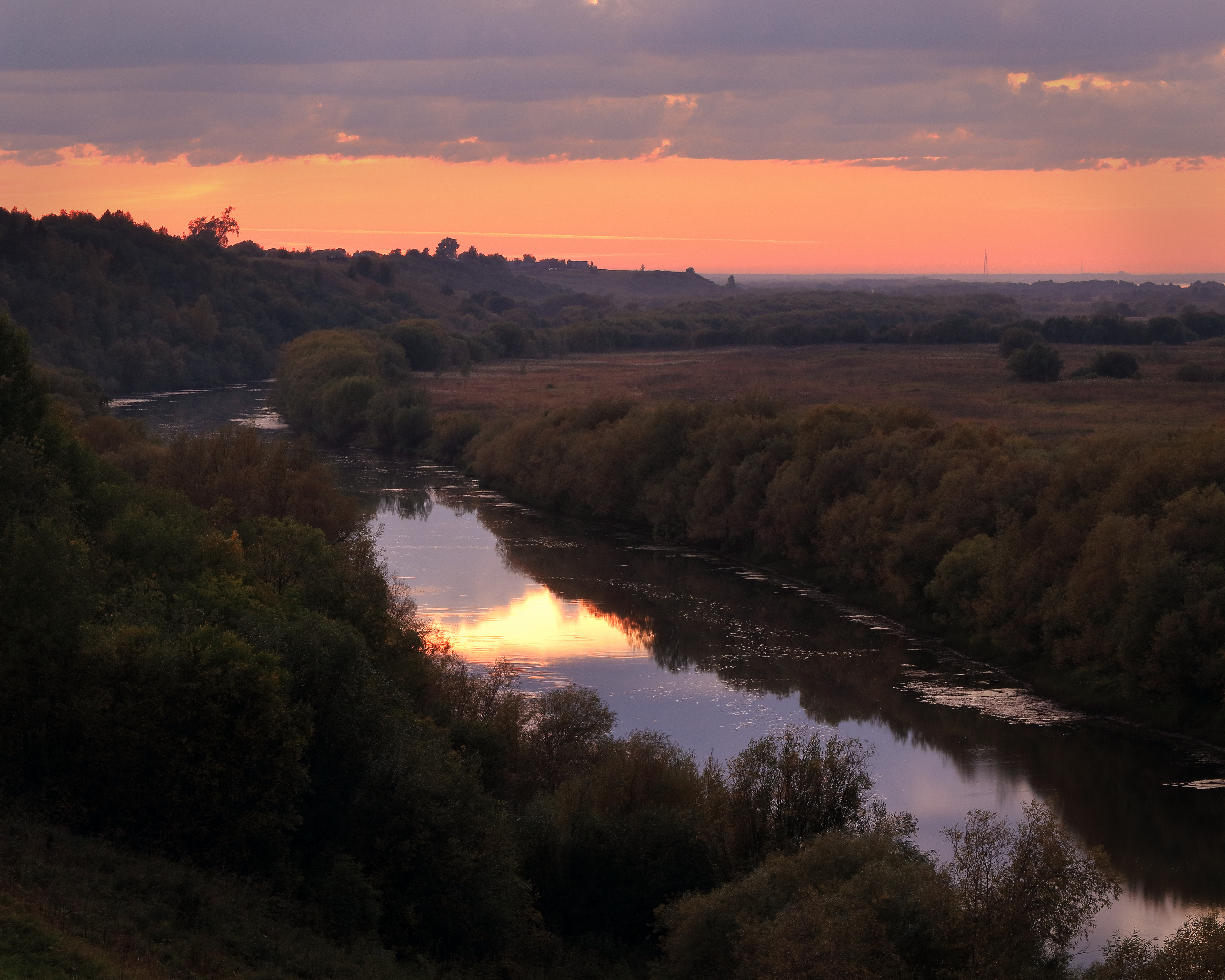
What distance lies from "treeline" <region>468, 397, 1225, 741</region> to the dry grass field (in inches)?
291

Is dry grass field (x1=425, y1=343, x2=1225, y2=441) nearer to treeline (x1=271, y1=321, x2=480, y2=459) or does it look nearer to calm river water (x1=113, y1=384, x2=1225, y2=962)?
treeline (x1=271, y1=321, x2=480, y2=459)

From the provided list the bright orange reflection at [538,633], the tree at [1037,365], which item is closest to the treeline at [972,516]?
the bright orange reflection at [538,633]

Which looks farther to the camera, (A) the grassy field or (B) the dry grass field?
(B) the dry grass field

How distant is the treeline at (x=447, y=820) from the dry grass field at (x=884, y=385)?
38.0 metres

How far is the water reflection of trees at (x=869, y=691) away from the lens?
91.5 feet

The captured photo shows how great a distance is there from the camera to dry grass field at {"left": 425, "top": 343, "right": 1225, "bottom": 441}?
71688 millimetres

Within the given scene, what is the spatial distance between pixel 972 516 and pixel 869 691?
10420 mm

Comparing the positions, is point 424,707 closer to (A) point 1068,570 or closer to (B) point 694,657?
(B) point 694,657

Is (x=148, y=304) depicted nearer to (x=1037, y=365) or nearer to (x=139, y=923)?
(x=1037, y=365)

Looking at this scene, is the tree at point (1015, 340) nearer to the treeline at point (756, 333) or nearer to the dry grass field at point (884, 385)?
the treeline at point (756, 333)

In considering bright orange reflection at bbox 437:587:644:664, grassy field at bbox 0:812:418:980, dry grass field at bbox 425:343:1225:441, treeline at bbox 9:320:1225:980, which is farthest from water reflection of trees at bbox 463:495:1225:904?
dry grass field at bbox 425:343:1225:441

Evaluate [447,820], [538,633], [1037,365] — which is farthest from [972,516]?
[1037,365]

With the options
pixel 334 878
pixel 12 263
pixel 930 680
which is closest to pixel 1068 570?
pixel 930 680

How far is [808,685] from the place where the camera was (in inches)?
1495
